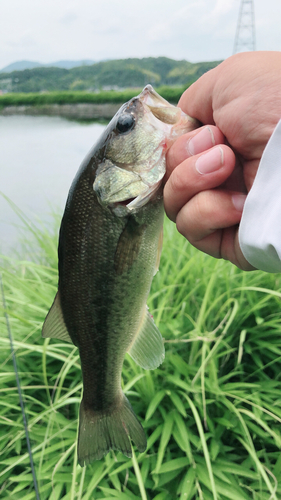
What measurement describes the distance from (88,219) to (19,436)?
4.17ft

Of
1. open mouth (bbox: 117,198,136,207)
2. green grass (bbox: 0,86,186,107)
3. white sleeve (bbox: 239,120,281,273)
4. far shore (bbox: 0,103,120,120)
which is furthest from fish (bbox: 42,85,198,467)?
green grass (bbox: 0,86,186,107)

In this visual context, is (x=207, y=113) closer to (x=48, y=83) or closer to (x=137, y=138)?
(x=137, y=138)

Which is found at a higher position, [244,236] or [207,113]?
[207,113]

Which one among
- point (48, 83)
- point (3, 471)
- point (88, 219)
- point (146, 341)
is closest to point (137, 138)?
point (88, 219)

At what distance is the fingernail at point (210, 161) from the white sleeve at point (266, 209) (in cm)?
11

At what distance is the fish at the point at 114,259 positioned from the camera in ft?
2.96

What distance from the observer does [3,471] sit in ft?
5.01

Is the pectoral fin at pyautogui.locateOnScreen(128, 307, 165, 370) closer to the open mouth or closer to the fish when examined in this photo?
the fish

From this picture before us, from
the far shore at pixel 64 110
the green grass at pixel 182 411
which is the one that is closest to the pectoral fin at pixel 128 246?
the green grass at pixel 182 411

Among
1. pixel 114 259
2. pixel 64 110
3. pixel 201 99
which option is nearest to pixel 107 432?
pixel 114 259

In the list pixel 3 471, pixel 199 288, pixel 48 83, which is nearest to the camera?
pixel 3 471

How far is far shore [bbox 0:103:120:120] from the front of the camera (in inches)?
537

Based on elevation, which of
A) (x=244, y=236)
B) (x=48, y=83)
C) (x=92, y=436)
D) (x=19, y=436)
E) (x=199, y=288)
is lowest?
(x=19, y=436)

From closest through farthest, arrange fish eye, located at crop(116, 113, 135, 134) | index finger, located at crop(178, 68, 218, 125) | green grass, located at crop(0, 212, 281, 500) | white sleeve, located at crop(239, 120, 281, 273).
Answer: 1. white sleeve, located at crop(239, 120, 281, 273)
2. fish eye, located at crop(116, 113, 135, 134)
3. index finger, located at crop(178, 68, 218, 125)
4. green grass, located at crop(0, 212, 281, 500)
